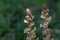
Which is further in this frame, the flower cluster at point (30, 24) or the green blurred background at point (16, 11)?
the green blurred background at point (16, 11)

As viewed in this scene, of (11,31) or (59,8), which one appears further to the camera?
(59,8)

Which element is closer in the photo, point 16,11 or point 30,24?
point 30,24

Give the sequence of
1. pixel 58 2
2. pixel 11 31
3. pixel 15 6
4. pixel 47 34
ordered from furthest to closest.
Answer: pixel 58 2
pixel 15 6
pixel 11 31
pixel 47 34

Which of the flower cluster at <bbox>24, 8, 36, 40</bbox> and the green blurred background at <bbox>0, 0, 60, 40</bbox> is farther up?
the flower cluster at <bbox>24, 8, 36, 40</bbox>

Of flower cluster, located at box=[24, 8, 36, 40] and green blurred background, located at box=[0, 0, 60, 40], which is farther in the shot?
green blurred background, located at box=[0, 0, 60, 40]

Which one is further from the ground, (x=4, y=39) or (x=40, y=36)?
(x=40, y=36)

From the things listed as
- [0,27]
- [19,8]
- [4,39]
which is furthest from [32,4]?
[4,39]

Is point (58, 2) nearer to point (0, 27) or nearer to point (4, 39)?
point (0, 27)

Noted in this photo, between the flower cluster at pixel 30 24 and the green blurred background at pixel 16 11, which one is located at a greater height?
the flower cluster at pixel 30 24

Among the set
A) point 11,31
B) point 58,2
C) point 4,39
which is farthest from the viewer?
point 58,2

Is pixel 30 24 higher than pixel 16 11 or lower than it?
higher
